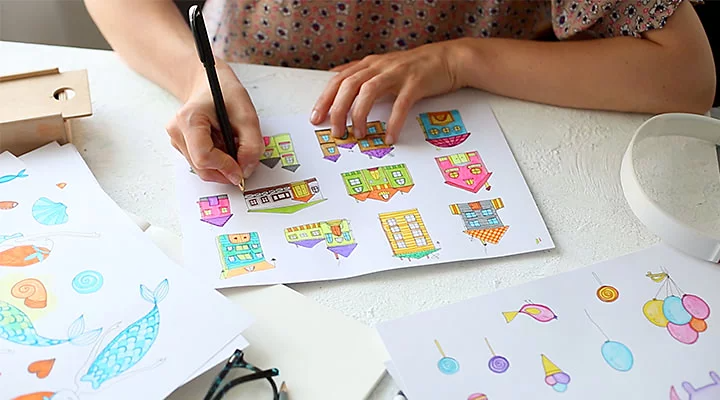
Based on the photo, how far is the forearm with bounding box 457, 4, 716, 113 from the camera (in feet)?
2.77

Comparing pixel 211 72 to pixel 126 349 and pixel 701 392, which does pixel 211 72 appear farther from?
pixel 701 392

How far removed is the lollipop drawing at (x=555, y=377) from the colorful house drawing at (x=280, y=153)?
0.99ft

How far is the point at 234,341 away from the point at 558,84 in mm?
455

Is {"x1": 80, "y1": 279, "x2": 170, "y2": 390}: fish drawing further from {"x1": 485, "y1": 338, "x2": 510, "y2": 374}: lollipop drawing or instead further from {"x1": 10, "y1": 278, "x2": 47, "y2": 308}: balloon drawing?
{"x1": 485, "y1": 338, "x2": 510, "y2": 374}: lollipop drawing

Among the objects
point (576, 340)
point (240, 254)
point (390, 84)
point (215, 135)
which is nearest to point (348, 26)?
point (390, 84)

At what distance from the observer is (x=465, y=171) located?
30.2 inches

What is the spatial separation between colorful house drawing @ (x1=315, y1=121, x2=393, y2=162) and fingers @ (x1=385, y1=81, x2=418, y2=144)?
1 centimetres

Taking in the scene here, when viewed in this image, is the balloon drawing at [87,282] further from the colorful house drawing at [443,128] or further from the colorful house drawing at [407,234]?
the colorful house drawing at [443,128]

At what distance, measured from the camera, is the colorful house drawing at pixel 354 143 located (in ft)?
2.57

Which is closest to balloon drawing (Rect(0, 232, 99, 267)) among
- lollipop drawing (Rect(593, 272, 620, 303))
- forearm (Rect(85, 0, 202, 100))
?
forearm (Rect(85, 0, 202, 100))

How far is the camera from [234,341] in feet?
1.97

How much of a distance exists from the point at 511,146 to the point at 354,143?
0.16 meters

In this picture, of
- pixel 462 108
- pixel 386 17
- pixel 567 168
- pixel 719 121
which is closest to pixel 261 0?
pixel 386 17

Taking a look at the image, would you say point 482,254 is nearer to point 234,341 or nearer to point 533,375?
point 533,375
